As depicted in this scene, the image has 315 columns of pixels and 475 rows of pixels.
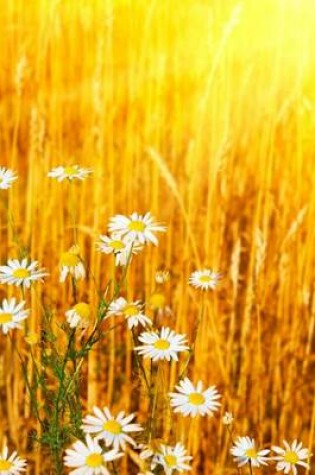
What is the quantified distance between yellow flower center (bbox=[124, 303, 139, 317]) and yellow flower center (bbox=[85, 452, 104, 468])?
239mm

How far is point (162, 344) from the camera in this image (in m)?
1.11

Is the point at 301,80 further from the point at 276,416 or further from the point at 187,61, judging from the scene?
the point at 276,416

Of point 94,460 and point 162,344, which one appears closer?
point 94,460

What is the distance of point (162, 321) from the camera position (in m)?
1.65

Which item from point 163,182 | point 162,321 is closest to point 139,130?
point 163,182

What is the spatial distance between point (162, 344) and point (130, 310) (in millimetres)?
60

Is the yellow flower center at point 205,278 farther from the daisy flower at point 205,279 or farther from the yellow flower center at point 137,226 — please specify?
the yellow flower center at point 137,226

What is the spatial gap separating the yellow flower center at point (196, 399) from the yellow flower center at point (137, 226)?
204 mm

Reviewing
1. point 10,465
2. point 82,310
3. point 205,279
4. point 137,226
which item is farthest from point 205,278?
point 10,465

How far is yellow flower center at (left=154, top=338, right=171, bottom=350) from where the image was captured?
3.63 ft

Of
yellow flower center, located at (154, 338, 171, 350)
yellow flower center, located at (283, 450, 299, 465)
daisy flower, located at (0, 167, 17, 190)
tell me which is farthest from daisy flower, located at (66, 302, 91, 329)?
yellow flower center, located at (283, 450, 299, 465)

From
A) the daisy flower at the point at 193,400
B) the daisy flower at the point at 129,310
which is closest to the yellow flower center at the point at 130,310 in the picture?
the daisy flower at the point at 129,310

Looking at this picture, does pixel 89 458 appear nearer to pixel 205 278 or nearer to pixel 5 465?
pixel 5 465

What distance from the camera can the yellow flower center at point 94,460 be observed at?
2.98 feet
